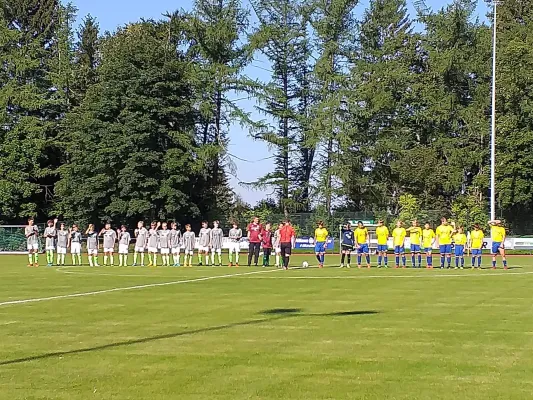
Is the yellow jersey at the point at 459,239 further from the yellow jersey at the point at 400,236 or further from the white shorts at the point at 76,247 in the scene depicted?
the white shorts at the point at 76,247

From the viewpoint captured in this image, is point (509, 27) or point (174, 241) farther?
point (509, 27)

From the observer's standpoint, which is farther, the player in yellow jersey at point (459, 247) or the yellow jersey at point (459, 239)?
the yellow jersey at point (459, 239)

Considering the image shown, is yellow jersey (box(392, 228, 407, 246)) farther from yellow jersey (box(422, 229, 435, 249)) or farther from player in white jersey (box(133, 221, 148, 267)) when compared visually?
player in white jersey (box(133, 221, 148, 267))

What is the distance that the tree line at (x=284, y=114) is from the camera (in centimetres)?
6353

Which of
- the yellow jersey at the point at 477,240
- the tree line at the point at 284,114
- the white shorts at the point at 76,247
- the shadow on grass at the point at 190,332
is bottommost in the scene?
the shadow on grass at the point at 190,332

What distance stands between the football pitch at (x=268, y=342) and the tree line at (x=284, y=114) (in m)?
42.5

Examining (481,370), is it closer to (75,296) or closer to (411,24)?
(75,296)

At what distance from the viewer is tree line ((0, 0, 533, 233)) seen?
63.5 metres

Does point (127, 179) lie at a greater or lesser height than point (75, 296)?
greater

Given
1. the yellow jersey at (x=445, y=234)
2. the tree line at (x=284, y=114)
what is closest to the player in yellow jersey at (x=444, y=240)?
the yellow jersey at (x=445, y=234)

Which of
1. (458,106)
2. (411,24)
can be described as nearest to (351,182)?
(458,106)

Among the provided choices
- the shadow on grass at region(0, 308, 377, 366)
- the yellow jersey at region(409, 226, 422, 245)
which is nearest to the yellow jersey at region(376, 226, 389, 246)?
the yellow jersey at region(409, 226, 422, 245)

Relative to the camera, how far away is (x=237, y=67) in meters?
70.0

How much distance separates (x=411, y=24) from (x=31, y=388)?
67878 millimetres
